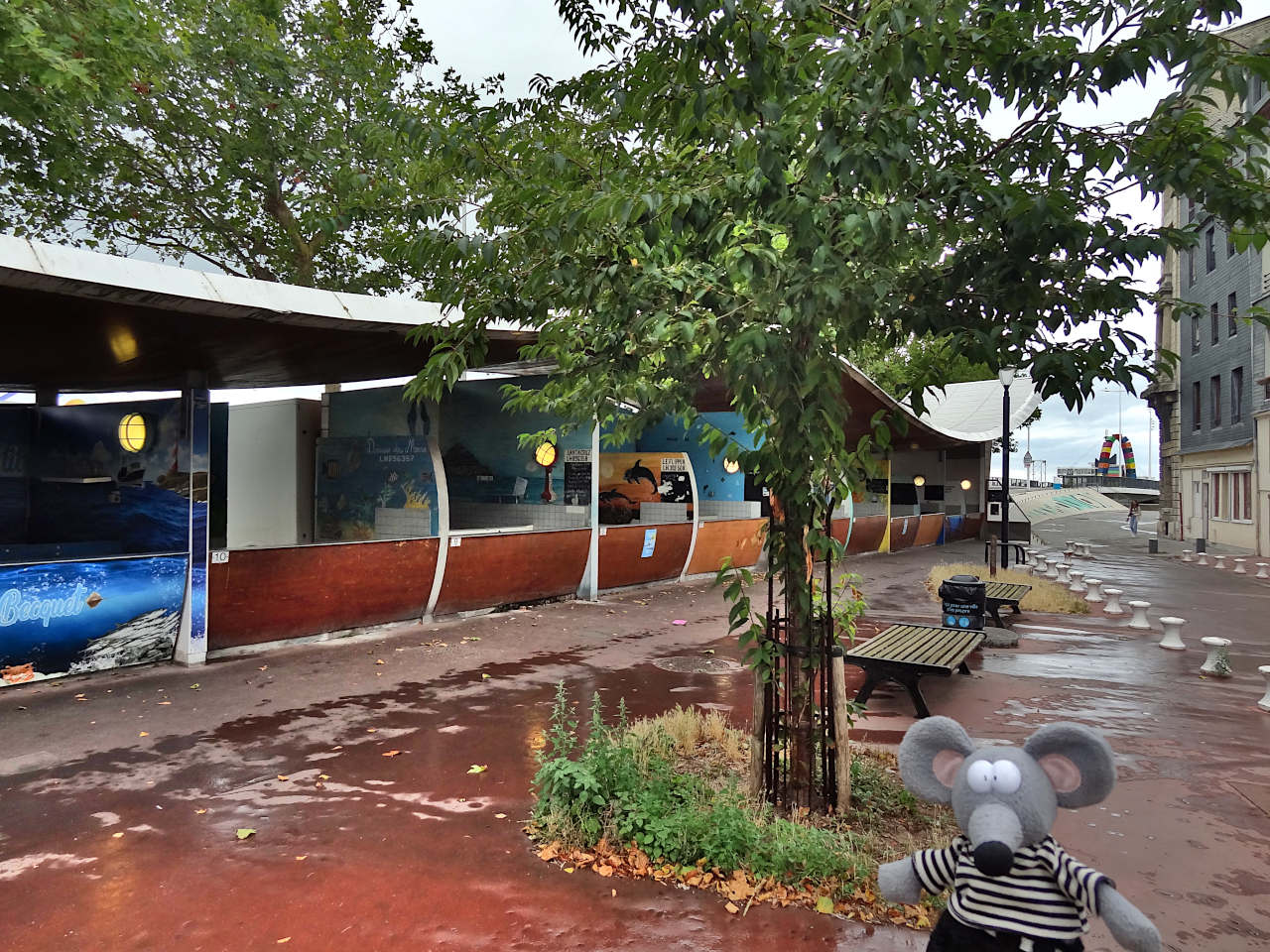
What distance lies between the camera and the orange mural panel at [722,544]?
1552 centimetres

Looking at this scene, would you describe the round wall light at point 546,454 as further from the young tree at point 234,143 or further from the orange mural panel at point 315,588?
the young tree at point 234,143

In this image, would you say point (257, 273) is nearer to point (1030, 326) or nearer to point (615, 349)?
point (615, 349)

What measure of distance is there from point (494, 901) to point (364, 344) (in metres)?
5.94

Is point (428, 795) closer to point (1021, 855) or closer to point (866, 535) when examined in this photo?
point (1021, 855)

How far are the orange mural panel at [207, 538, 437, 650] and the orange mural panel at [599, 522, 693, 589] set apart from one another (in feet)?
12.1

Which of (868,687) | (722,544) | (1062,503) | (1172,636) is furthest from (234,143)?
(1062,503)

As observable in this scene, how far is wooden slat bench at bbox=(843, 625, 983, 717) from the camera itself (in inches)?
259

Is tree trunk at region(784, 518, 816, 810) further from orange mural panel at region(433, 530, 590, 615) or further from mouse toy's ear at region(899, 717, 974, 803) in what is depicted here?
orange mural panel at region(433, 530, 590, 615)

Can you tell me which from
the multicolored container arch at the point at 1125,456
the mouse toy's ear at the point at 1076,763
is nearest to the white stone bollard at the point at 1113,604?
the mouse toy's ear at the point at 1076,763

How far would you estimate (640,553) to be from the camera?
45.5ft

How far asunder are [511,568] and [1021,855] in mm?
9557

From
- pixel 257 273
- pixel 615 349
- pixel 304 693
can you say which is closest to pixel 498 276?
pixel 615 349

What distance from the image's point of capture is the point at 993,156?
375cm

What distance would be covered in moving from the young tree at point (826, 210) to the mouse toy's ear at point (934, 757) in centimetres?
138
